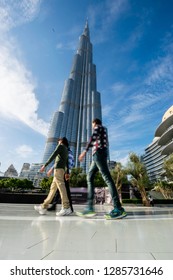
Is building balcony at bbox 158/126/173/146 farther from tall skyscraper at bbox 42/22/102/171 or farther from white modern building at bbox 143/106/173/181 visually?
tall skyscraper at bbox 42/22/102/171

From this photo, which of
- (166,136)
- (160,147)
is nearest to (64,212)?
(166,136)

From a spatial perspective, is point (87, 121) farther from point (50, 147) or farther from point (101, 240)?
point (101, 240)

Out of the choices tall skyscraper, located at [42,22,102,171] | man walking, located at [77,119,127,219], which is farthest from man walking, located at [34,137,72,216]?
tall skyscraper, located at [42,22,102,171]

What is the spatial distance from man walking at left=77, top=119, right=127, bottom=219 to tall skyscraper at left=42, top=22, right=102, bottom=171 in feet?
351

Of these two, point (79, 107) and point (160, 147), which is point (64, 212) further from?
point (79, 107)

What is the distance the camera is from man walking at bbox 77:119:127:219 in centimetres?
337

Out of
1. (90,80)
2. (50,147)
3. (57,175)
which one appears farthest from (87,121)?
(57,175)

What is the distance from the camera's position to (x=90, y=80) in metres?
172

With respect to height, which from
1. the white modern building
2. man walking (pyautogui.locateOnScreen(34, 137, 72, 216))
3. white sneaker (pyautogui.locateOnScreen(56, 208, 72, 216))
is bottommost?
white sneaker (pyautogui.locateOnScreen(56, 208, 72, 216))

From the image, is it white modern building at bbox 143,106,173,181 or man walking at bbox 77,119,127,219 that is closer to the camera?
man walking at bbox 77,119,127,219

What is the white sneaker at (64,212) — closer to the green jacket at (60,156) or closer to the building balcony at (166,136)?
the green jacket at (60,156)

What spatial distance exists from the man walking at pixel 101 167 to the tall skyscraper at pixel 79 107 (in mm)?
106873

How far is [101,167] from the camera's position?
3.43m

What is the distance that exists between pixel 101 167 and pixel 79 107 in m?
154
